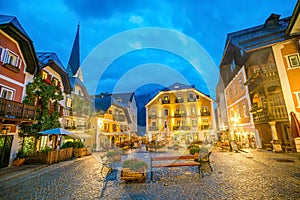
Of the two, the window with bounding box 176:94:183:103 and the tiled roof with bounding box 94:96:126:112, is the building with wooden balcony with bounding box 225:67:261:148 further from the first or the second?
the tiled roof with bounding box 94:96:126:112

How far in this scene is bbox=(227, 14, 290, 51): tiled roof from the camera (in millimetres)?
14961

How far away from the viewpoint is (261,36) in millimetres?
15984

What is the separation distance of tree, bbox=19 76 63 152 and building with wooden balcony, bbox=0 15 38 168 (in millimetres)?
494

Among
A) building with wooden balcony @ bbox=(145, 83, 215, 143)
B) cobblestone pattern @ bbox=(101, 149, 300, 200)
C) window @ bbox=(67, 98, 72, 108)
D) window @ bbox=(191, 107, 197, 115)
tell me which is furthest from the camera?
window @ bbox=(191, 107, 197, 115)

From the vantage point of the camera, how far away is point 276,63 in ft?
45.8

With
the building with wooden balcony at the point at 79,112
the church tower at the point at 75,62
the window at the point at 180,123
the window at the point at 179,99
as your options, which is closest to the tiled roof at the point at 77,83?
the building with wooden balcony at the point at 79,112

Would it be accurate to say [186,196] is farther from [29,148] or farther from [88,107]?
[88,107]

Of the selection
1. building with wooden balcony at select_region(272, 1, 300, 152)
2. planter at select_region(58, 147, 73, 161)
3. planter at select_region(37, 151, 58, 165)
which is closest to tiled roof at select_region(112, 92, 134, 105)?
planter at select_region(58, 147, 73, 161)

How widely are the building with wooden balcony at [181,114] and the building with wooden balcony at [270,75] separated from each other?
450 inches

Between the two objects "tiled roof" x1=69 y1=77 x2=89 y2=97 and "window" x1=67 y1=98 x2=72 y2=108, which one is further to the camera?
"tiled roof" x1=69 y1=77 x2=89 y2=97

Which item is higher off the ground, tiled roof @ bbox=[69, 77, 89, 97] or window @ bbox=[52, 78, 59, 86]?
tiled roof @ bbox=[69, 77, 89, 97]

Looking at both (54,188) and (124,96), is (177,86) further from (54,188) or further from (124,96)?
(54,188)

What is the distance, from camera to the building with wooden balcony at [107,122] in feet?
69.9

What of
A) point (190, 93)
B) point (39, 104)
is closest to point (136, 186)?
point (39, 104)
